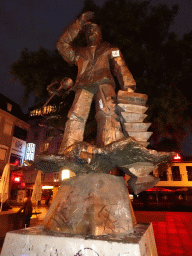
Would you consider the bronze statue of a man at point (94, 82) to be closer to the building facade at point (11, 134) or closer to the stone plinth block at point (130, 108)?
the stone plinth block at point (130, 108)

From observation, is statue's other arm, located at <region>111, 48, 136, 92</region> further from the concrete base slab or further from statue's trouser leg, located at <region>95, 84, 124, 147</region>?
the concrete base slab

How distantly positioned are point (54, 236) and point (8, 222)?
5.76 meters

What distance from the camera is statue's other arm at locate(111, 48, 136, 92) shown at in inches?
110

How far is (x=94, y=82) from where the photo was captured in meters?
2.93

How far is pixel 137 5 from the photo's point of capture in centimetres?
586

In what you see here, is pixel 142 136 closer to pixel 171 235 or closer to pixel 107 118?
pixel 107 118

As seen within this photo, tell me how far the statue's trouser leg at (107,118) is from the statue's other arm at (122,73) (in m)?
0.21

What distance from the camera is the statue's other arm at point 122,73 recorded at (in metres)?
2.79

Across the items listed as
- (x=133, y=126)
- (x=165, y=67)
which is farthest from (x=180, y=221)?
(x=133, y=126)

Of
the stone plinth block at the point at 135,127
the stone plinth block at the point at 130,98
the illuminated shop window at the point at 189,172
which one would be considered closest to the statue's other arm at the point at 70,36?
the stone plinth block at the point at 130,98

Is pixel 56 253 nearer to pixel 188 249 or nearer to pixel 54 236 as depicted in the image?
pixel 54 236

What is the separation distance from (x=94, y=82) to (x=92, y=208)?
5.99ft

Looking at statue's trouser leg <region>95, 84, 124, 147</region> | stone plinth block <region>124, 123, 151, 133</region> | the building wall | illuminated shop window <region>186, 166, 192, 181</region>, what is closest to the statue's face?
statue's trouser leg <region>95, 84, 124, 147</region>

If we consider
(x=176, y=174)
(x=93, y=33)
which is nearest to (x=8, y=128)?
(x=93, y=33)
